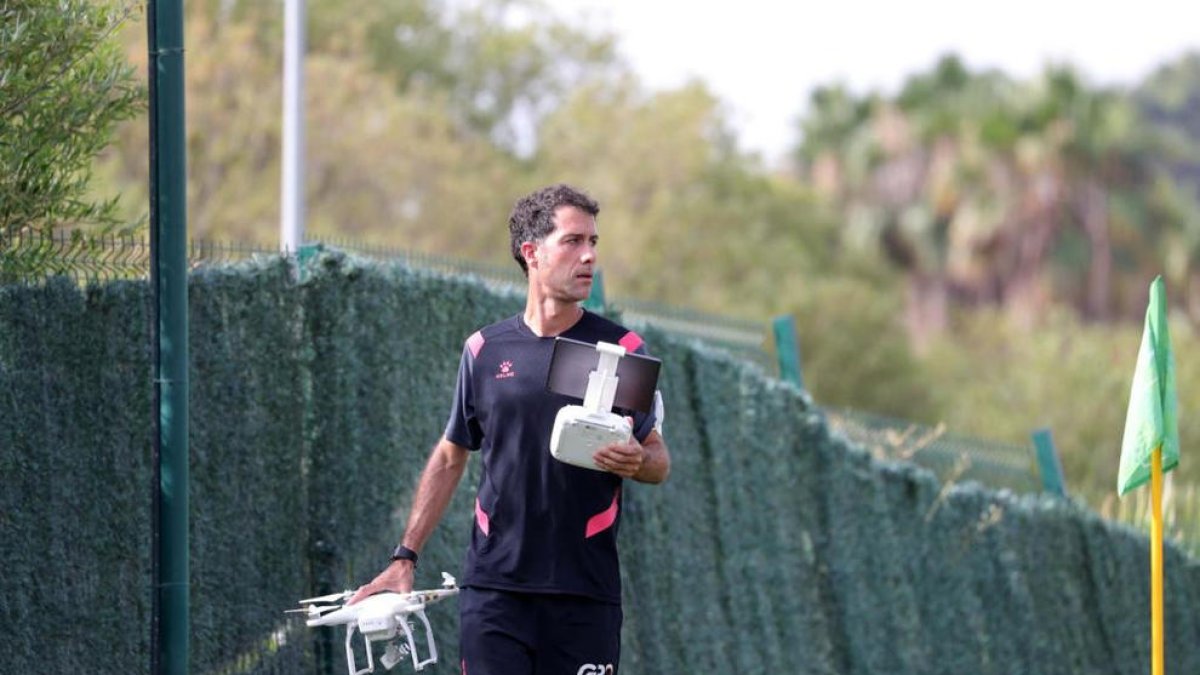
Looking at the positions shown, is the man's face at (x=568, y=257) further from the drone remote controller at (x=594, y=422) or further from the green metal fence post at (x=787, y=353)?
the green metal fence post at (x=787, y=353)

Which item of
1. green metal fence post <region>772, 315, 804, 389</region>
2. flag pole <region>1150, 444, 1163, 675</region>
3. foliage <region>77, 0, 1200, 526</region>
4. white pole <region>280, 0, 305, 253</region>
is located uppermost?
foliage <region>77, 0, 1200, 526</region>

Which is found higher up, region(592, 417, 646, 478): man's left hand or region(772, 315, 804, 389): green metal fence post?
region(772, 315, 804, 389): green metal fence post

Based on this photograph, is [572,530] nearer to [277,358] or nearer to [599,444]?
[599,444]

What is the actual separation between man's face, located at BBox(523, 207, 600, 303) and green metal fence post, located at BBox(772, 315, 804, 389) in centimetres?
530

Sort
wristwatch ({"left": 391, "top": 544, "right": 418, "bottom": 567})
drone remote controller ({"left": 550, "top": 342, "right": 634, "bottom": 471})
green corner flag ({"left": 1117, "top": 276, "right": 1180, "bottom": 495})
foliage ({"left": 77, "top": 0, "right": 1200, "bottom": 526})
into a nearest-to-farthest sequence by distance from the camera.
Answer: drone remote controller ({"left": 550, "top": 342, "right": 634, "bottom": 471}), wristwatch ({"left": 391, "top": 544, "right": 418, "bottom": 567}), green corner flag ({"left": 1117, "top": 276, "right": 1180, "bottom": 495}), foliage ({"left": 77, "top": 0, "right": 1200, "bottom": 526})

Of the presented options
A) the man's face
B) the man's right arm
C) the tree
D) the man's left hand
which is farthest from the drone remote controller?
the tree

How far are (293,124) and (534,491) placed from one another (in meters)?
7.65

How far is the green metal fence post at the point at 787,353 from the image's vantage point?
11477 mm

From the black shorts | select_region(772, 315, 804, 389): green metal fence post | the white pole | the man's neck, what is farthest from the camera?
the white pole

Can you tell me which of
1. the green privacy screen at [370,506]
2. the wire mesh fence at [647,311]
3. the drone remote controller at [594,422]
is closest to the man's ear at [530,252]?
the drone remote controller at [594,422]

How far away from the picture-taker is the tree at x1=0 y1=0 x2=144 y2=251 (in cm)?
658

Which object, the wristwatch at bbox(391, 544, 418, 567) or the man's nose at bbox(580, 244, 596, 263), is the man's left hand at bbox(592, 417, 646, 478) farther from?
the wristwatch at bbox(391, 544, 418, 567)

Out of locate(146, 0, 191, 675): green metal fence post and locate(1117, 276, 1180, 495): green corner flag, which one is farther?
locate(1117, 276, 1180, 495): green corner flag

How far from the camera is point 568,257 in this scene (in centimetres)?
622
